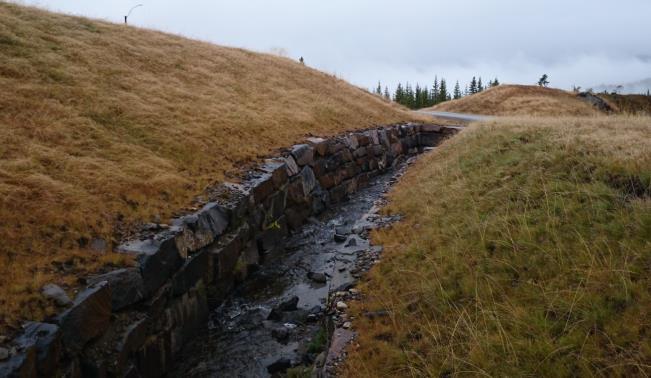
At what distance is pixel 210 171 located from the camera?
10.6 meters

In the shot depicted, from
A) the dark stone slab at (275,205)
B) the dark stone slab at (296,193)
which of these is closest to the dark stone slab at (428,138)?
the dark stone slab at (296,193)

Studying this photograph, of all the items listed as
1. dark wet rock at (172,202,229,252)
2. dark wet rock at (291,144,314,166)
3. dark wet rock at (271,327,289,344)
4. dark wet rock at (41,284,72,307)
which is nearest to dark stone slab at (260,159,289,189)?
dark wet rock at (291,144,314,166)

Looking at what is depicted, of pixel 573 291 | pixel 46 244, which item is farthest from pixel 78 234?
pixel 573 291

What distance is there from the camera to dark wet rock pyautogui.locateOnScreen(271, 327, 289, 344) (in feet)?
23.5

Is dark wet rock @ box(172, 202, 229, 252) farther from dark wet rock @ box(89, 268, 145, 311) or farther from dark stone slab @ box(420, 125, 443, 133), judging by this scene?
dark stone slab @ box(420, 125, 443, 133)

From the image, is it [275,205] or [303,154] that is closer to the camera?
[275,205]

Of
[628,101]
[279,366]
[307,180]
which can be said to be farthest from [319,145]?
[628,101]

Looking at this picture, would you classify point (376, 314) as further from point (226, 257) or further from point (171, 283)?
point (226, 257)

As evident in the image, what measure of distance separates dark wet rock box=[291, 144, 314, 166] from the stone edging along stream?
36mm

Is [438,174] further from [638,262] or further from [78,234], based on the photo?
[78,234]

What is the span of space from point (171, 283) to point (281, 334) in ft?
7.11

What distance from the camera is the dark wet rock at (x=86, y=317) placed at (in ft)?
16.1

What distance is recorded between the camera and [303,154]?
14031 millimetres

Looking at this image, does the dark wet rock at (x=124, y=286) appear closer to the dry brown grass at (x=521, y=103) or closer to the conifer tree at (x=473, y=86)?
the dry brown grass at (x=521, y=103)
